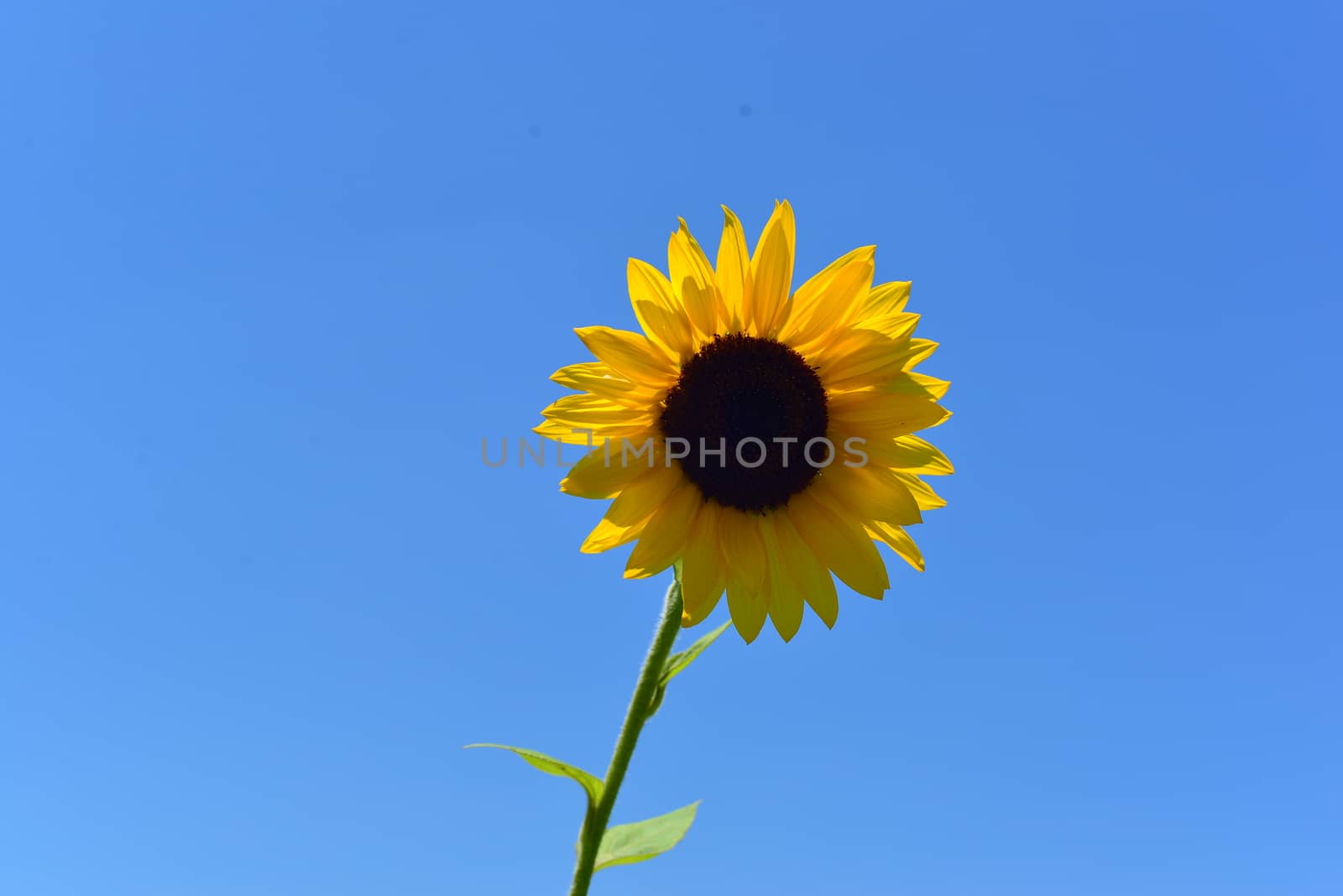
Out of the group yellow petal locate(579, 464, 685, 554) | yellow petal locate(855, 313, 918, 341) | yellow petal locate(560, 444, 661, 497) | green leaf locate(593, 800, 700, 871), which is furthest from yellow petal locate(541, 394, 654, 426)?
green leaf locate(593, 800, 700, 871)

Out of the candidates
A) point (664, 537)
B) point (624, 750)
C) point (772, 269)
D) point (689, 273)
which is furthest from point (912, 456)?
point (624, 750)

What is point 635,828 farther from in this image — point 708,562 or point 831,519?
point 831,519

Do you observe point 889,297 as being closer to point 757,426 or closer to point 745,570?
point 757,426

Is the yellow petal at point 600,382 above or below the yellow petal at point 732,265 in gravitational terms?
below

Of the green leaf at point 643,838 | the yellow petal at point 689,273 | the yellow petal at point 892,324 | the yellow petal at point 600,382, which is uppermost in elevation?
the yellow petal at point 689,273

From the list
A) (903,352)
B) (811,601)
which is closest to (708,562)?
(811,601)

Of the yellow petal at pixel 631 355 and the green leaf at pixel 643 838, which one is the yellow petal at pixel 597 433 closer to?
the yellow petal at pixel 631 355

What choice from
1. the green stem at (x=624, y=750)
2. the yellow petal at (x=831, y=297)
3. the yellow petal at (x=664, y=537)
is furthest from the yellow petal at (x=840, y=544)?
the green stem at (x=624, y=750)
